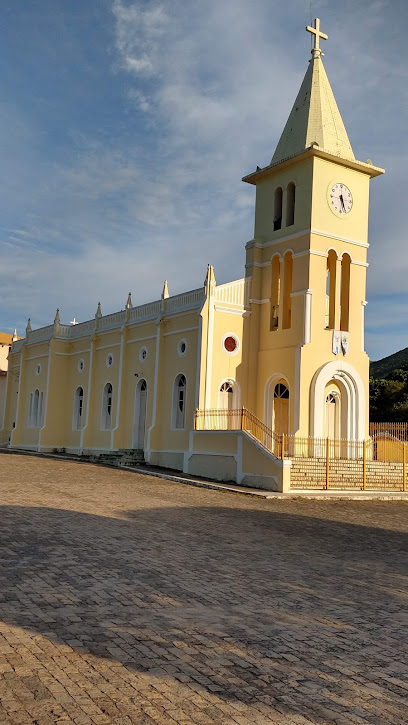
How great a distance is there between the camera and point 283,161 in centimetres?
2445

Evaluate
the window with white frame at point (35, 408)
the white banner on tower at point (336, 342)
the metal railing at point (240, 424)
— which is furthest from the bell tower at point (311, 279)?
the window with white frame at point (35, 408)

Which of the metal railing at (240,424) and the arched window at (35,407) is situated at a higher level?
the arched window at (35,407)

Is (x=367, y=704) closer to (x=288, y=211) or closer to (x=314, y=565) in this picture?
(x=314, y=565)

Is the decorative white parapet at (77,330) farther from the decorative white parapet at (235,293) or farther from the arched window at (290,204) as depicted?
the arched window at (290,204)

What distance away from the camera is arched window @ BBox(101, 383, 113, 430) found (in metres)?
29.3

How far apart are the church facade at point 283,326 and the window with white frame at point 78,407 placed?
497 cm

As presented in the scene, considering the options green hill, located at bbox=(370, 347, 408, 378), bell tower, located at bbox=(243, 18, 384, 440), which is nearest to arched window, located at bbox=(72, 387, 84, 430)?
bell tower, located at bbox=(243, 18, 384, 440)

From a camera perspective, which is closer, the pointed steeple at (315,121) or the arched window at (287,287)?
the arched window at (287,287)

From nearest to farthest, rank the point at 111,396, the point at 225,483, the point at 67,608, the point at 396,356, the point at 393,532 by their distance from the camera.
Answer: the point at 67,608
the point at 393,532
the point at 225,483
the point at 111,396
the point at 396,356

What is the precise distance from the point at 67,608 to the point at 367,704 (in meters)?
2.80

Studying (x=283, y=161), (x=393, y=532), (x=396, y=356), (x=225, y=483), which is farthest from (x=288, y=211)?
(x=396, y=356)

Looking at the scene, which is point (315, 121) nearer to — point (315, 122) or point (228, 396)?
point (315, 122)

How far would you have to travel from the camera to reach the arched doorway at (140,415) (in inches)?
1060

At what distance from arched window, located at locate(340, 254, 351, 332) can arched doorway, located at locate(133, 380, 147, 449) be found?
26.5ft
